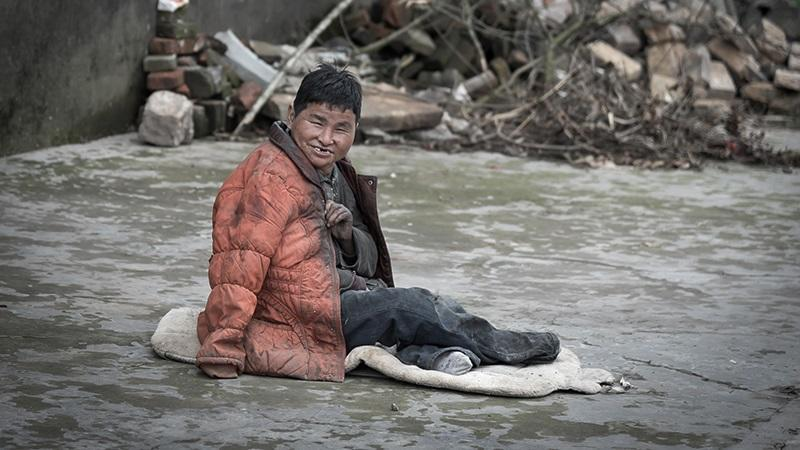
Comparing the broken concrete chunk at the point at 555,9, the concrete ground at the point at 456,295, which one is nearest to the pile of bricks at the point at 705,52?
the broken concrete chunk at the point at 555,9

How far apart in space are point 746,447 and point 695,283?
2.37 m

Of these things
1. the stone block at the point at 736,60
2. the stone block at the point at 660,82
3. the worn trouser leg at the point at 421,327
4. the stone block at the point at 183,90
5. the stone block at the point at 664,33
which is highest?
the stone block at the point at 664,33

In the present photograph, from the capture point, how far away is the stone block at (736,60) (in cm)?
1384

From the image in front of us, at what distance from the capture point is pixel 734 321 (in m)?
5.11

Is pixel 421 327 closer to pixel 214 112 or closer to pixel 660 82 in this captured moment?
pixel 214 112

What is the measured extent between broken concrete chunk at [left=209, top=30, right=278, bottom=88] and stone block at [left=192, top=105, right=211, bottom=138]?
0.77 metres

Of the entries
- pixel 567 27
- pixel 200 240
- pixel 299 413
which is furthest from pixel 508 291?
pixel 567 27

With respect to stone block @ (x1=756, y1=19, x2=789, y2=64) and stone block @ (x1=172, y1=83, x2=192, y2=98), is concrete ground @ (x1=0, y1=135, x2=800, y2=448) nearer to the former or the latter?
stone block @ (x1=172, y1=83, x2=192, y2=98)

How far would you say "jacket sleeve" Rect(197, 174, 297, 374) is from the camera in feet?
12.6

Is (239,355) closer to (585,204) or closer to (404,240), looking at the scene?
(404,240)

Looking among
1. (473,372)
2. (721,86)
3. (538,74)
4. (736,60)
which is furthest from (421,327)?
(736,60)

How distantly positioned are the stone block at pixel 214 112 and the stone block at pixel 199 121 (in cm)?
6

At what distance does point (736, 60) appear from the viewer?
14.0 metres

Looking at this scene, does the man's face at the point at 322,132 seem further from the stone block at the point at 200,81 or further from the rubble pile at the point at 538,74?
the stone block at the point at 200,81
